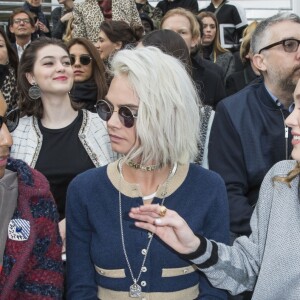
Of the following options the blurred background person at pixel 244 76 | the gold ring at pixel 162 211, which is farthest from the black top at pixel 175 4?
the gold ring at pixel 162 211

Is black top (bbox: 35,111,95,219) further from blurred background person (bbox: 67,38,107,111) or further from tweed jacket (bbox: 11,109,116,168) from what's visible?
blurred background person (bbox: 67,38,107,111)

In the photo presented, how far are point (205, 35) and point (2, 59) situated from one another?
2.63m

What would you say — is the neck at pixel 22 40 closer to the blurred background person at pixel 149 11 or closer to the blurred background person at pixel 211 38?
the blurred background person at pixel 149 11

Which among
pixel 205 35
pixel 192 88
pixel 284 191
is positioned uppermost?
pixel 192 88

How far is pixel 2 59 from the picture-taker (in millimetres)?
5668

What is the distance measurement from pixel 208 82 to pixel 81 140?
65.4 inches

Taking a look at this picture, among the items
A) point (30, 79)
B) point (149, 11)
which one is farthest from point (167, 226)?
point (149, 11)

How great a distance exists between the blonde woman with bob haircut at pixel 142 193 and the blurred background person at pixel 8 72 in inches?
114

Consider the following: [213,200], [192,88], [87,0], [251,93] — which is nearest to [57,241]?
[213,200]

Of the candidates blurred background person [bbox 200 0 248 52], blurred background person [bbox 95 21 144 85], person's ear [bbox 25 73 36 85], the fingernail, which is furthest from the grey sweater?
blurred background person [bbox 200 0 248 52]

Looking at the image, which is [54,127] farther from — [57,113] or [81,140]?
[81,140]

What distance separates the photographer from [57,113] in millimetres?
3840

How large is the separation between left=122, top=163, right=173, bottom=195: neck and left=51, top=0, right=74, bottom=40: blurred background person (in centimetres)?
585

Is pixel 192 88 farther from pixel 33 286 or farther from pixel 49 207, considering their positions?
pixel 33 286
